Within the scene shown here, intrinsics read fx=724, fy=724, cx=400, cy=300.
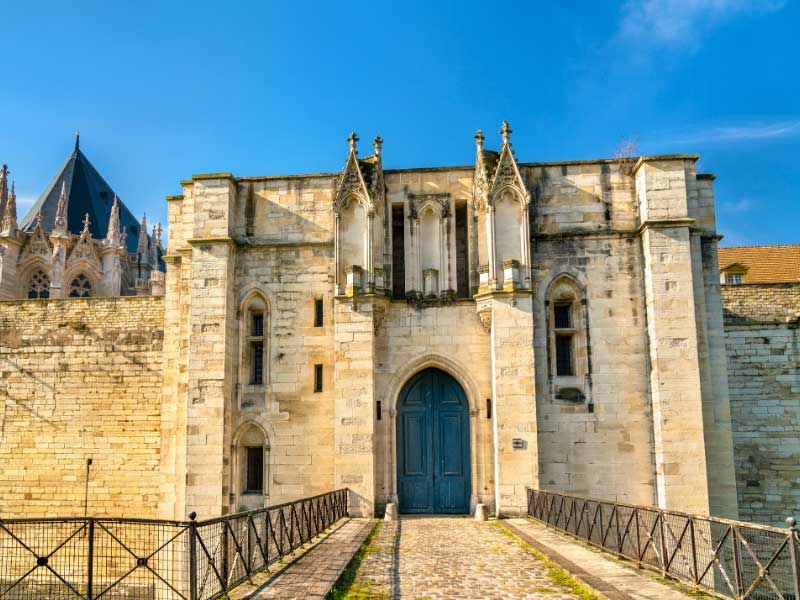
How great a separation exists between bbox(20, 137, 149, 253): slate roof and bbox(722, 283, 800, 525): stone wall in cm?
3482

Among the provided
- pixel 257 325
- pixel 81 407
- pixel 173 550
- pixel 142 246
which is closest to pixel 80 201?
pixel 142 246

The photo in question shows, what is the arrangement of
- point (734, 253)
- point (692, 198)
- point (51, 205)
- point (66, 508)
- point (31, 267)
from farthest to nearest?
1. point (51, 205)
2. point (31, 267)
3. point (734, 253)
4. point (66, 508)
5. point (692, 198)

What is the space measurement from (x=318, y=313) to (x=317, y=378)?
140 centimetres

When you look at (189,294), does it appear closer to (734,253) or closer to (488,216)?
(488,216)

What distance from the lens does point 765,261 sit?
2377 centimetres

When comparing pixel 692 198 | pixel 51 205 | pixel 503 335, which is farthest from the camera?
pixel 51 205

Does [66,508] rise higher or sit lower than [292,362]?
lower

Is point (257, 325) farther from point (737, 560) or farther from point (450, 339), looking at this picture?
point (737, 560)

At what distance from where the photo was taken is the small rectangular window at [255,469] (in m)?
15.3

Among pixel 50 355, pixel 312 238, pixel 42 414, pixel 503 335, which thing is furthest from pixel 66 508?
pixel 503 335

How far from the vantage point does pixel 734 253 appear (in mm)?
24250

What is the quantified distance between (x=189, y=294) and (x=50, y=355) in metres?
5.03

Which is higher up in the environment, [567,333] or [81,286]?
[81,286]

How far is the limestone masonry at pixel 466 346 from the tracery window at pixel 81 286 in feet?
78.0
